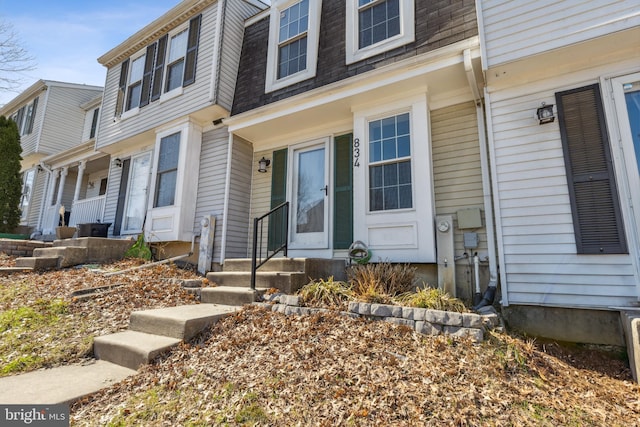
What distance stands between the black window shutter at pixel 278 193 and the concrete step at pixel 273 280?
1459 millimetres

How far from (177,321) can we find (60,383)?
0.95 metres

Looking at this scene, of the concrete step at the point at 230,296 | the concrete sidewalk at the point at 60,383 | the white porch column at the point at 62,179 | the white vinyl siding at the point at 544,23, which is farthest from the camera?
the white porch column at the point at 62,179

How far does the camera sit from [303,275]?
14.0 ft

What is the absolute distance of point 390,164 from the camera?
470 centimetres

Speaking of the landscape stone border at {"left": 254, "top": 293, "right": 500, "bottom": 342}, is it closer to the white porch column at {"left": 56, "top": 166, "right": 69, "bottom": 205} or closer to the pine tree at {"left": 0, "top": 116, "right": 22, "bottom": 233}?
the white porch column at {"left": 56, "top": 166, "right": 69, "bottom": 205}

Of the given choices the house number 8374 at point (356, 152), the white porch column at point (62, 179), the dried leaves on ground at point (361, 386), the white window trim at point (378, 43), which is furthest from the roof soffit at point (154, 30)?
the dried leaves on ground at point (361, 386)

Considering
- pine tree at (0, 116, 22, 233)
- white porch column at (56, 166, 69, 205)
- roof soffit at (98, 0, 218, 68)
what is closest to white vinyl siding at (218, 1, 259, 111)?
roof soffit at (98, 0, 218, 68)

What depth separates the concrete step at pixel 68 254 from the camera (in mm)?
5840

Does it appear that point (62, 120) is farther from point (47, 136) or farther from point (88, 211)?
point (88, 211)

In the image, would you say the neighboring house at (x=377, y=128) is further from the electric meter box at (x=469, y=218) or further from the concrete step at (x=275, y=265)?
the concrete step at (x=275, y=265)

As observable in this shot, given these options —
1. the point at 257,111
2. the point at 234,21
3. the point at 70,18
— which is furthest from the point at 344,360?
the point at 70,18

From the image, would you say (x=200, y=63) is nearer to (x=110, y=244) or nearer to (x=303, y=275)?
(x=110, y=244)

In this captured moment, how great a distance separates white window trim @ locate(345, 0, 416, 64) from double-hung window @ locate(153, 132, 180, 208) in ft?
13.5

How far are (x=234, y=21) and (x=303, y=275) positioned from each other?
239 inches
